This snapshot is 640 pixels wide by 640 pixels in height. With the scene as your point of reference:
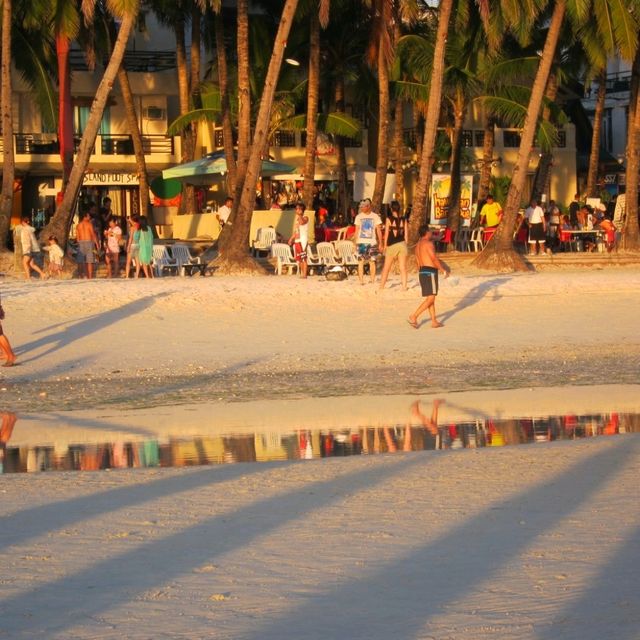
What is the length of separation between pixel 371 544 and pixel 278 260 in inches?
740

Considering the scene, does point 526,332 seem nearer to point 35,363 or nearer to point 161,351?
point 161,351

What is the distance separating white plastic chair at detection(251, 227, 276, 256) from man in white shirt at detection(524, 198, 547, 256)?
20.6ft

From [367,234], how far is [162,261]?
5.16 metres

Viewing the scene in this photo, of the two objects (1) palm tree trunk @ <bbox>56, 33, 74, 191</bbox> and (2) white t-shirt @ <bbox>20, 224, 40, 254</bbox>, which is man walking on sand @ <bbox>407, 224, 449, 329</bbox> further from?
(1) palm tree trunk @ <bbox>56, 33, 74, 191</bbox>

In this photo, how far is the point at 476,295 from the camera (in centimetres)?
2306

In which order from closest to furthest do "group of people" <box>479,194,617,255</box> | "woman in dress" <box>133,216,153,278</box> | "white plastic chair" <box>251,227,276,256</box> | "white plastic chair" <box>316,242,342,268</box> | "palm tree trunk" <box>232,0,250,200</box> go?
"woman in dress" <box>133,216,153,278</box>
"white plastic chair" <box>316,242,342,268</box>
"palm tree trunk" <box>232,0,250,200</box>
"white plastic chair" <box>251,227,276,256</box>
"group of people" <box>479,194,617,255</box>

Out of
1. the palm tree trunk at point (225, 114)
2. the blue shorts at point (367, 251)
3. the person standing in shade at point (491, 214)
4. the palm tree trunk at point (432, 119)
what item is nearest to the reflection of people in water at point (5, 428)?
the blue shorts at point (367, 251)

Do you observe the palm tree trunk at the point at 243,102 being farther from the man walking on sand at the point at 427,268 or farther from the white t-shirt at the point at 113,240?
the man walking on sand at the point at 427,268

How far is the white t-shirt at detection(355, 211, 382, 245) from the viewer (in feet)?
74.2

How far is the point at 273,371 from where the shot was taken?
54.1 ft

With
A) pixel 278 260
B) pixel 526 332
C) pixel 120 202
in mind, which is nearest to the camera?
pixel 526 332

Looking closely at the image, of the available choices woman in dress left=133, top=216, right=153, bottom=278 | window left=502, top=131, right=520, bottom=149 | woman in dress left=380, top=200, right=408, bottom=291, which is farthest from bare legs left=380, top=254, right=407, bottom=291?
window left=502, top=131, right=520, bottom=149

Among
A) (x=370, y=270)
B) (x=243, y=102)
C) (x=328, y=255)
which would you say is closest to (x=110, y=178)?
(x=243, y=102)

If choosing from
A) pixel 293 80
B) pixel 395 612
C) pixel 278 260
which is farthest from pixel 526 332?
pixel 293 80
